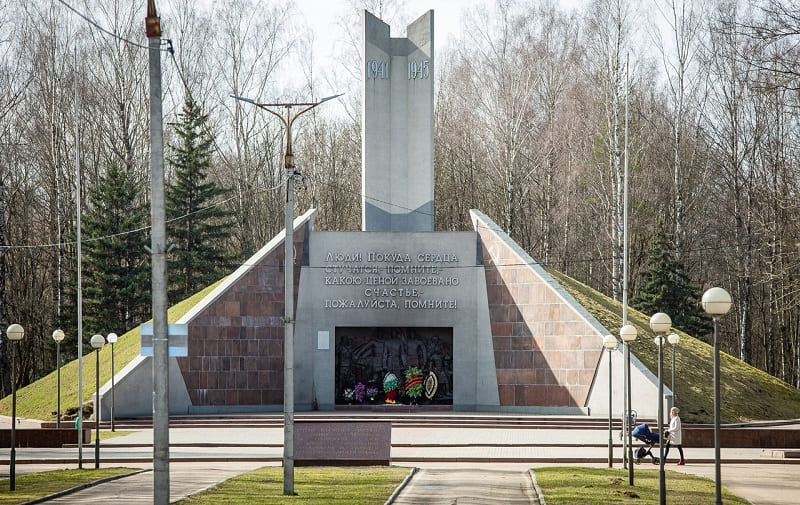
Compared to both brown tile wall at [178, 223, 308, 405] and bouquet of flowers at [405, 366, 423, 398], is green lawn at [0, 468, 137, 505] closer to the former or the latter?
brown tile wall at [178, 223, 308, 405]

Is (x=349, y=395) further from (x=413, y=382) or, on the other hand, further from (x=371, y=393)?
(x=413, y=382)

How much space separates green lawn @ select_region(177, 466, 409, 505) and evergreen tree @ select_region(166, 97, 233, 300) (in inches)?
1074

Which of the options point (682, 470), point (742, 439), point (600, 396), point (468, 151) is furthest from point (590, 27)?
point (682, 470)

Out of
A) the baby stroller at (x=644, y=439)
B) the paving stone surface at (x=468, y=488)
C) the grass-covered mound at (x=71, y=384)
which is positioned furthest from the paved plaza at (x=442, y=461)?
the grass-covered mound at (x=71, y=384)

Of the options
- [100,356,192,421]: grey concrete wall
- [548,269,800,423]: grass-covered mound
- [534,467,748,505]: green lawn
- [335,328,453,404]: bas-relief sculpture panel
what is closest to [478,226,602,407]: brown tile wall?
[335,328,453,404]: bas-relief sculpture panel

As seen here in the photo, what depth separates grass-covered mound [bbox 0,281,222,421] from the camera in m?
29.7

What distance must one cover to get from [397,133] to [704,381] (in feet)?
41.8

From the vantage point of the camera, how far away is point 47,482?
610 inches

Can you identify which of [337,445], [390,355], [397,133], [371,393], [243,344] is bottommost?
[371,393]

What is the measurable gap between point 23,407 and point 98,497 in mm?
19611

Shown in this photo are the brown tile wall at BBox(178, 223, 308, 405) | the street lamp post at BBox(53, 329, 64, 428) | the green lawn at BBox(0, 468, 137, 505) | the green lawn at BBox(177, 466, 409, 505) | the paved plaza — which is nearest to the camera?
the green lawn at BBox(177, 466, 409, 505)

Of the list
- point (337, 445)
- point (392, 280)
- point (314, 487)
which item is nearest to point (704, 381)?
point (392, 280)

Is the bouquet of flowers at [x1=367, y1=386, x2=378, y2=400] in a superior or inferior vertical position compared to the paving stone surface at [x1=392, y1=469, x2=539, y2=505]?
inferior

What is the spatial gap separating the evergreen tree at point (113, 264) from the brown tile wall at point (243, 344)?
41.2 feet
